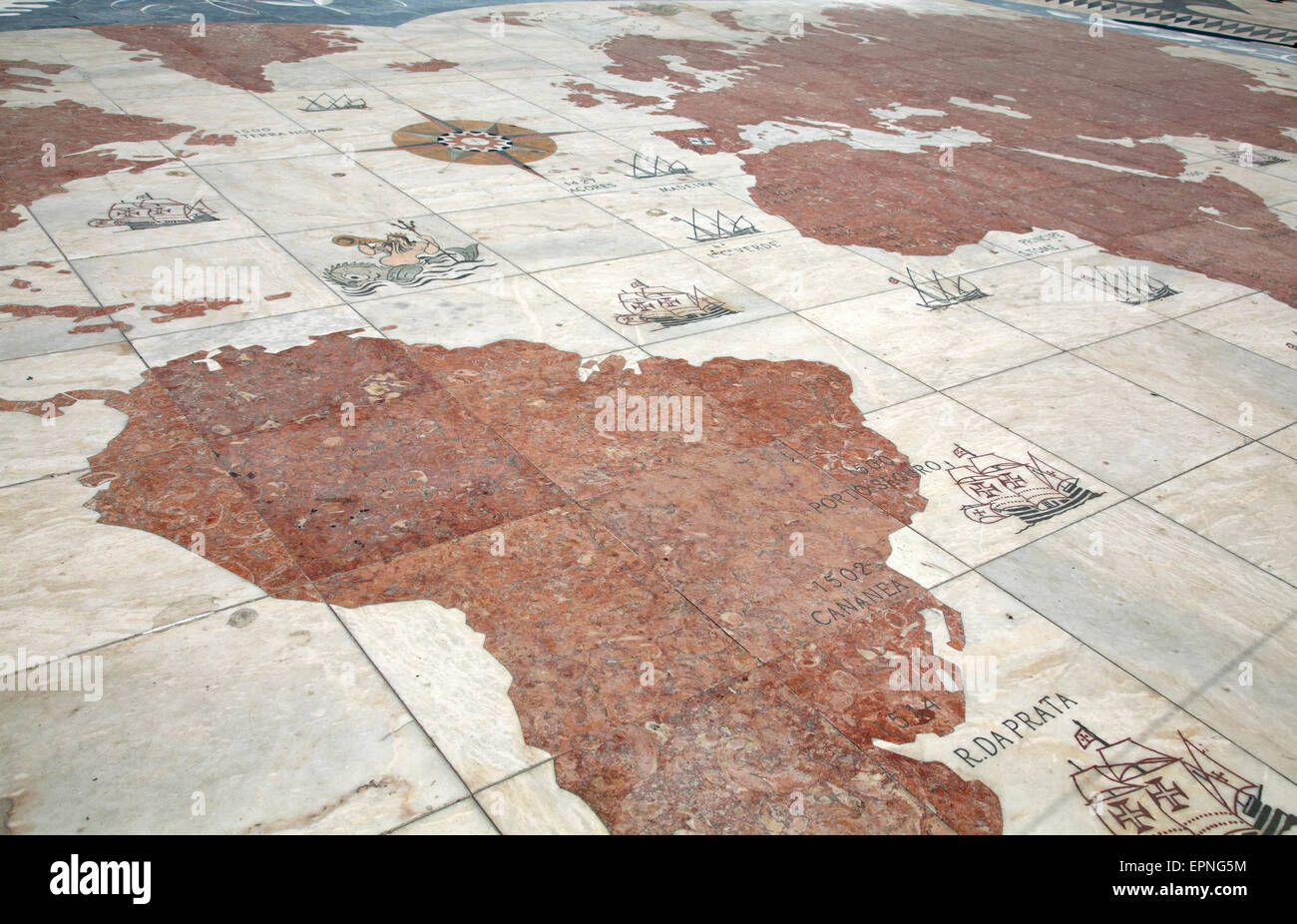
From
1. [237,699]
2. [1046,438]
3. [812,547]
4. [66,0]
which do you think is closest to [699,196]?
[1046,438]

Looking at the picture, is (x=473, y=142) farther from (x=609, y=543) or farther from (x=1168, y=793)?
(x=1168, y=793)

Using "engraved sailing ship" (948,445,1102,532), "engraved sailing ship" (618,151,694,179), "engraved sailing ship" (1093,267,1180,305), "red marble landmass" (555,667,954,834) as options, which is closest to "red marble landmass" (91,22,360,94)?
"engraved sailing ship" (618,151,694,179)

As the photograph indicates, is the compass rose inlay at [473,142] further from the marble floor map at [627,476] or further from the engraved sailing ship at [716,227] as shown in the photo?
the engraved sailing ship at [716,227]

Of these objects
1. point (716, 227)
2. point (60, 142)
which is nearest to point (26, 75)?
point (60, 142)

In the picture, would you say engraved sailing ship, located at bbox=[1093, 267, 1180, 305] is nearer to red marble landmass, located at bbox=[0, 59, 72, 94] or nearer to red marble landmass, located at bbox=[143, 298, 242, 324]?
red marble landmass, located at bbox=[143, 298, 242, 324]

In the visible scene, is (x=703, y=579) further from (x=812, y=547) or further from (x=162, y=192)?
(x=162, y=192)
